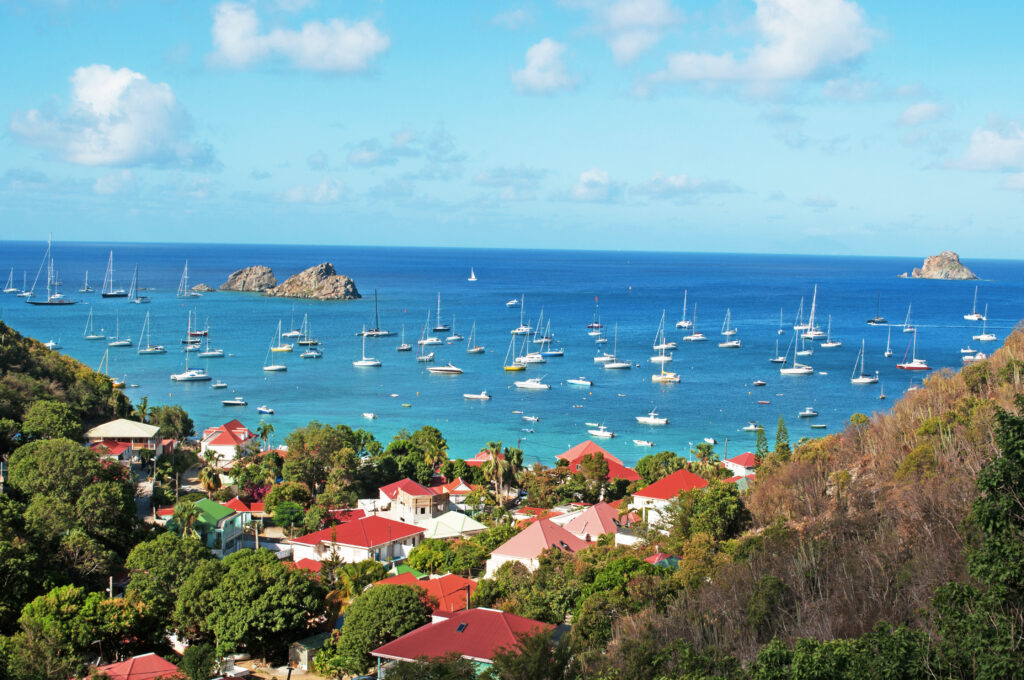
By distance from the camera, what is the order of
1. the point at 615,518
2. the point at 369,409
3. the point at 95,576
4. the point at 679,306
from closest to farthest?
the point at 95,576 → the point at 615,518 → the point at 369,409 → the point at 679,306

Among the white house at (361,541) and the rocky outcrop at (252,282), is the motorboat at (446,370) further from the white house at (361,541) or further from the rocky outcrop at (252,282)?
the rocky outcrop at (252,282)

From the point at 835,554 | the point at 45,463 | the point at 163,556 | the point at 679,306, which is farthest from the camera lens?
the point at 679,306

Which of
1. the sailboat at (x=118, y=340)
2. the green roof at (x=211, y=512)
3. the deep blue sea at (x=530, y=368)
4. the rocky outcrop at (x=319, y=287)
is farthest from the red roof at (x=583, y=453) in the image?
the rocky outcrop at (x=319, y=287)

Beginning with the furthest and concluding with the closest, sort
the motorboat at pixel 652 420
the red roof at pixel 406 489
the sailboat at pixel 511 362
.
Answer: the sailboat at pixel 511 362 → the motorboat at pixel 652 420 → the red roof at pixel 406 489

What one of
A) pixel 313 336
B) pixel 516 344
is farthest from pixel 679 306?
pixel 313 336

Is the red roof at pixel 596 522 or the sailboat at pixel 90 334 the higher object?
the red roof at pixel 596 522

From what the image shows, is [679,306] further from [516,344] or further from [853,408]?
[853,408]

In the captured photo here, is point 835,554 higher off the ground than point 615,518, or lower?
higher

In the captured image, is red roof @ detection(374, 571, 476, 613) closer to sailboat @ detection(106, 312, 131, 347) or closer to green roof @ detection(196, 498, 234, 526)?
green roof @ detection(196, 498, 234, 526)
